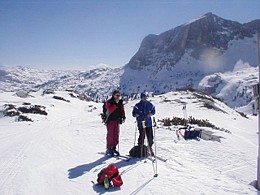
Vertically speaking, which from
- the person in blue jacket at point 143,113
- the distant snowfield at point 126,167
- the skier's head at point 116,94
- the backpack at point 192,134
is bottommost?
the distant snowfield at point 126,167

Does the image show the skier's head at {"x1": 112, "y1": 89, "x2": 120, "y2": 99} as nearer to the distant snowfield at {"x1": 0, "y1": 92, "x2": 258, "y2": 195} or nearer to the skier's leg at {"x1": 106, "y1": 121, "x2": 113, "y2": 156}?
the skier's leg at {"x1": 106, "y1": 121, "x2": 113, "y2": 156}

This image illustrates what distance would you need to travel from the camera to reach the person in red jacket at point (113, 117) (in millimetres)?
10793

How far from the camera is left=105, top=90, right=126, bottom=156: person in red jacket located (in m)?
10.8

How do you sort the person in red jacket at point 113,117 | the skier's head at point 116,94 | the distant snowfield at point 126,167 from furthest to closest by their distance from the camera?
the person in red jacket at point 113,117 → the skier's head at point 116,94 → the distant snowfield at point 126,167

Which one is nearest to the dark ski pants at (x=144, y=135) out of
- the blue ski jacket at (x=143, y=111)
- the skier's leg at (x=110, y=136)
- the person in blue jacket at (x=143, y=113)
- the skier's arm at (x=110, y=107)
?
the person in blue jacket at (x=143, y=113)

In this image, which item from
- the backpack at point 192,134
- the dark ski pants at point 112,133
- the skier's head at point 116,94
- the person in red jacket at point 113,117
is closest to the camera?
the skier's head at point 116,94

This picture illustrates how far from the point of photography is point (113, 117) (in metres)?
10.9

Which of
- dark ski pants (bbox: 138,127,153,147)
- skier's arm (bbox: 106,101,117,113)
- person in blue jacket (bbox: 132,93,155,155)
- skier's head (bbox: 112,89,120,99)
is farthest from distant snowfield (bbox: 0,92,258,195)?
skier's head (bbox: 112,89,120,99)

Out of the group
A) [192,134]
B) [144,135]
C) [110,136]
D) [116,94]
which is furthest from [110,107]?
[192,134]

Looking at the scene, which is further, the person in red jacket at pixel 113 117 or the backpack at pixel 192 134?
the backpack at pixel 192 134

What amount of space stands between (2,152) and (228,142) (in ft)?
Answer: 38.3

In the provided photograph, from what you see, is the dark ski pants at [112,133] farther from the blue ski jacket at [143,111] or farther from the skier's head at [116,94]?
the skier's head at [116,94]

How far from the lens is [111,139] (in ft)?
36.0

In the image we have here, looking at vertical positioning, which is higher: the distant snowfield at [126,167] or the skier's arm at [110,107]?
the skier's arm at [110,107]
